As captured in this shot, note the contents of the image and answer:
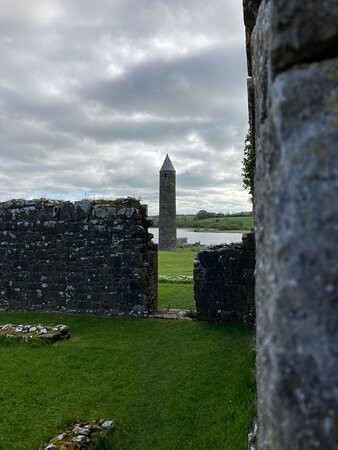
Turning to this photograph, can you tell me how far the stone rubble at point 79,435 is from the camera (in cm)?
489

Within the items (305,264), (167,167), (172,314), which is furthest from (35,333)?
(167,167)

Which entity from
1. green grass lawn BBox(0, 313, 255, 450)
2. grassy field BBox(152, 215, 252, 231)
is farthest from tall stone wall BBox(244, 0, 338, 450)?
grassy field BBox(152, 215, 252, 231)

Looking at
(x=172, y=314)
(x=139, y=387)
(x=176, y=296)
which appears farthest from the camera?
(x=176, y=296)

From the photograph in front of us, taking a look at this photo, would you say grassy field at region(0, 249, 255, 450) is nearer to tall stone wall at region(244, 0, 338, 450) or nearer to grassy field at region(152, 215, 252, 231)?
tall stone wall at region(244, 0, 338, 450)

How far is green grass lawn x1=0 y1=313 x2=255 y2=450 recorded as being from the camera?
5.38 m

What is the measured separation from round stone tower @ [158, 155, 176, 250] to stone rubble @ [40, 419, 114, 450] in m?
40.0

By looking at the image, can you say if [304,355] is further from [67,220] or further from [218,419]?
[67,220]

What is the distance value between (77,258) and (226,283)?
14.4 ft

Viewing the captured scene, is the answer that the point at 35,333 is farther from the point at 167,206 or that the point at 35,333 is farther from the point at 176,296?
the point at 167,206

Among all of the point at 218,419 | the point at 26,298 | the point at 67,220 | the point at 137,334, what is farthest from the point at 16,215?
the point at 218,419

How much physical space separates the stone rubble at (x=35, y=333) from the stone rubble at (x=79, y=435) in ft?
12.0

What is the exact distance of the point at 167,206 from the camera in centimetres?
4588

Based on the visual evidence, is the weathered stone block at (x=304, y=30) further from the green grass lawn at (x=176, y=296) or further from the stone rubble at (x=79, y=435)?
the green grass lawn at (x=176, y=296)

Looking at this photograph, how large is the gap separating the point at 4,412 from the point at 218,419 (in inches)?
119
